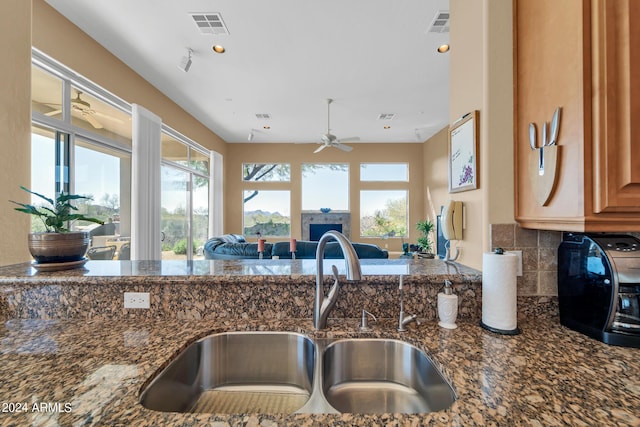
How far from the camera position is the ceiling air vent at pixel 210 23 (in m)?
2.49

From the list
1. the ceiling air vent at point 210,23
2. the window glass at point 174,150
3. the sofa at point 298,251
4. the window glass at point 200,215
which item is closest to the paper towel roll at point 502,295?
the sofa at point 298,251

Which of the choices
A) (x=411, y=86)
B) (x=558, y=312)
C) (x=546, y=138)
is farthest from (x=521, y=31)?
(x=411, y=86)

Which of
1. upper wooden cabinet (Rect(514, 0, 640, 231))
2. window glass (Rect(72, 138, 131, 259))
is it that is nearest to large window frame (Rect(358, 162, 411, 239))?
window glass (Rect(72, 138, 131, 259))

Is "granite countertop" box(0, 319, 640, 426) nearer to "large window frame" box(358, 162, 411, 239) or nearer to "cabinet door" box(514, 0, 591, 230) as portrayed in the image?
"cabinet door" box(514, 0, 591, 230)

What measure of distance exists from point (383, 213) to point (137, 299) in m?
6.28

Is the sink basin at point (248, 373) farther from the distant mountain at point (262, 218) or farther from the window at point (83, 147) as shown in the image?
the distant mountain at point (262, 218)

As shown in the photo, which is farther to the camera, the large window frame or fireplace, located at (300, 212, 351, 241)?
the large window frame

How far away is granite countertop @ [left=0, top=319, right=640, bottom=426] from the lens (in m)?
0.56

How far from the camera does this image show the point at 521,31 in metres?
1.08

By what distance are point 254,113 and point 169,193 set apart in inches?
79.0

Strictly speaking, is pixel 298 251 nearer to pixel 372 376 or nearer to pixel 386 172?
pixel 372 376

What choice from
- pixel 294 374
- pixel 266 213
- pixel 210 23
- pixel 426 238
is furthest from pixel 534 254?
pixel 266 213

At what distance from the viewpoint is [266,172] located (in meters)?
6.93

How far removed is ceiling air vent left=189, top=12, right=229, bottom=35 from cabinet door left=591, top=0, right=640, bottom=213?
9.05ft
